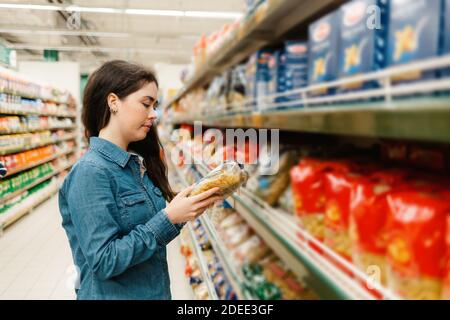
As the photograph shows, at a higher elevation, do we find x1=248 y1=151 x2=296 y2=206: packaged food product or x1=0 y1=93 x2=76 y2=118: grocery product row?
x1=0 y1=93 x2=76 y2=118: grocery product row

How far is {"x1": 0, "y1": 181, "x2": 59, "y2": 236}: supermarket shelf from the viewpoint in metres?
5.55

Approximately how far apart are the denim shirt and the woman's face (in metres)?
0.08

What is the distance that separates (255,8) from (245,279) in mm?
1093

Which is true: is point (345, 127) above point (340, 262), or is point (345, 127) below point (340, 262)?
above

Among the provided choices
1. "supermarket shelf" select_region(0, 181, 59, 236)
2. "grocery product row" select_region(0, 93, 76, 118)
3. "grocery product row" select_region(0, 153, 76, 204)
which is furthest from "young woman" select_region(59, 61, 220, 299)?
"grocery product row" select_region(0, 93, 76, 118)

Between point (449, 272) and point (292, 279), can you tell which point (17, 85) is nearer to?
point (292, 279)

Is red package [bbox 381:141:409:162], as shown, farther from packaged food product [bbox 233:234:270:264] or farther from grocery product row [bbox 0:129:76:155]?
grocery product row [bbox 0:129:76:155]

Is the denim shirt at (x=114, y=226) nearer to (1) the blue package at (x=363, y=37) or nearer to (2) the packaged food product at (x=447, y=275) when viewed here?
(1) the blue package at (x=363, y=37)

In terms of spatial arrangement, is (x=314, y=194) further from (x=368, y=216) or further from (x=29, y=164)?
(x=29, y=164)

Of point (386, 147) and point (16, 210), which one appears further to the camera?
point (16, 210)

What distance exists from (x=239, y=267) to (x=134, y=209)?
69 centimetres

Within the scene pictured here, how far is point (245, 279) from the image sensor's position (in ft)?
5.63

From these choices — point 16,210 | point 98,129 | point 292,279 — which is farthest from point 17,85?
point 292,279

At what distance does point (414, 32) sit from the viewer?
0.67 meters
